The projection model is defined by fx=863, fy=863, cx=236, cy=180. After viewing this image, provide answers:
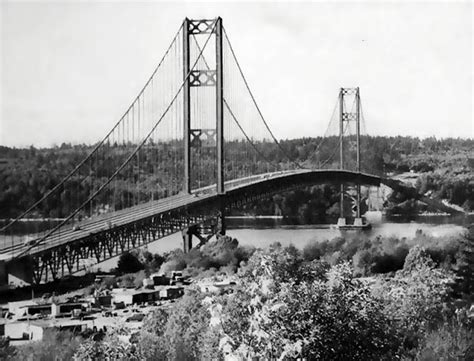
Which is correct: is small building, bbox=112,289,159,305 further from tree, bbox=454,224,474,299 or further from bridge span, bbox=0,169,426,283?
tree, bbox=454,224,474,299

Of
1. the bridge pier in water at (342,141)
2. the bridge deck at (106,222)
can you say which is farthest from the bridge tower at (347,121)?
the bridge deck at (106,222)

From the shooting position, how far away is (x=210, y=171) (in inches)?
903

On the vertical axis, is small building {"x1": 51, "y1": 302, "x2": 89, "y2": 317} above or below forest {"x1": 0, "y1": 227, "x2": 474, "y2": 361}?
below

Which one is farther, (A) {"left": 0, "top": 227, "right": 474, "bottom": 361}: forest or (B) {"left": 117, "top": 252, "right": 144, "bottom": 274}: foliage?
(B) {"left": 117, "top": 252, "right": 144, "bottom": 274}: foliage

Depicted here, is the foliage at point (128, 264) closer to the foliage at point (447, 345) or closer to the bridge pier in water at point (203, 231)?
the bridge pier in water at point (203, 231)

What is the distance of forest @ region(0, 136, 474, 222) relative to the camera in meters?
16.8

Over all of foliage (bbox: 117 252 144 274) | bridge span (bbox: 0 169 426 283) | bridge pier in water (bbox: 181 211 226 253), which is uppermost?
bridge span (bbox: 0 169 426 283)

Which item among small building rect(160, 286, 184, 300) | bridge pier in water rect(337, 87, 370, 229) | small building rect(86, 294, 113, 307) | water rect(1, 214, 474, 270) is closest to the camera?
small building rect(86, 294, 113, 307)

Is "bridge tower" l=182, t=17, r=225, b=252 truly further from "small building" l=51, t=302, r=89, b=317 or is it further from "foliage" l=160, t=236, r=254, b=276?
"small building" l=51, t=302, r=89, b=317

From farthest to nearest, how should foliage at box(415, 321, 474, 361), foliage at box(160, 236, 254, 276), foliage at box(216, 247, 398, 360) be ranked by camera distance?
1. foliage at box(160, 236, 254, 276)
2. foliage at box(415, 321, 474, 361)
3. foliage at box(216, 247, 398, 360)

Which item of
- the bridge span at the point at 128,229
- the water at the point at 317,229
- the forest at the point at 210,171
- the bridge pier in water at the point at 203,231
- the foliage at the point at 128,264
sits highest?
the forest at the point at 210,171

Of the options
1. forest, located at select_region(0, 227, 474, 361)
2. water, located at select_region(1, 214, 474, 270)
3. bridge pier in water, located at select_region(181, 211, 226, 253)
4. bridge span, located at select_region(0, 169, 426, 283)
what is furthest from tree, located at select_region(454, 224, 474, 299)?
water, located at select_region(1, 214, 474, 270)

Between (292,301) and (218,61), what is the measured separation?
13506 millimetres

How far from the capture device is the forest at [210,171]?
1680 centimetres
